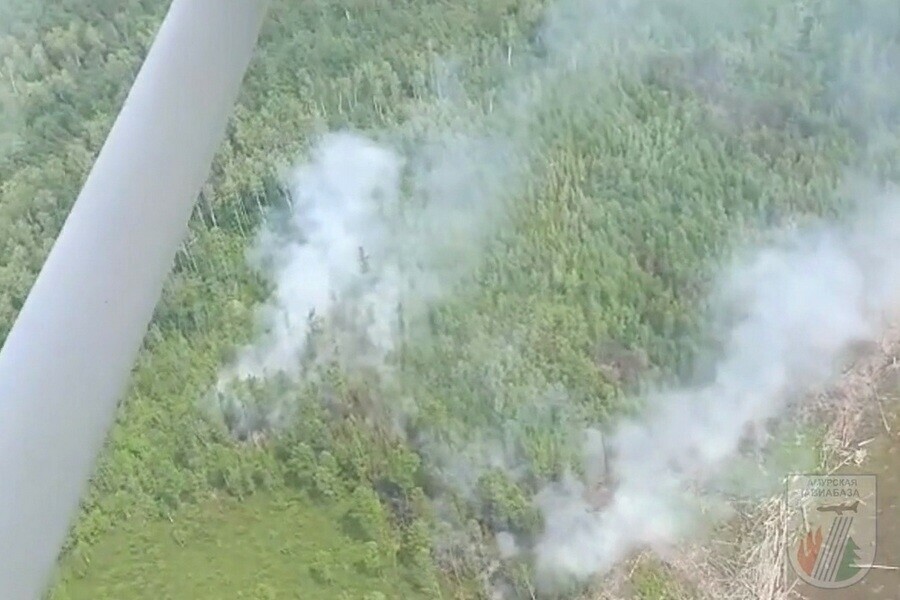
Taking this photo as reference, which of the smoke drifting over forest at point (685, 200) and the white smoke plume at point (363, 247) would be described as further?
the white smoke plume at point (363, 247)

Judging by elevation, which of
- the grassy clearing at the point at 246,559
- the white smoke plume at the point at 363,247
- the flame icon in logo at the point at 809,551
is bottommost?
the grassy clearing at the point at 246,559

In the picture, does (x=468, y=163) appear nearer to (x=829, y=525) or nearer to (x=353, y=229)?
(x=353, y=229)

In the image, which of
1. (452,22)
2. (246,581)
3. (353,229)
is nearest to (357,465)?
(246,581)

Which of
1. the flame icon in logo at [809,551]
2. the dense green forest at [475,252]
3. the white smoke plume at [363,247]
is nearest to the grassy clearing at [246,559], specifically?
the dense green forest at [475,252]

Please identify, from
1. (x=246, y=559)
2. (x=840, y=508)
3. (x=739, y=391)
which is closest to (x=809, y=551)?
(x=840, y=508)

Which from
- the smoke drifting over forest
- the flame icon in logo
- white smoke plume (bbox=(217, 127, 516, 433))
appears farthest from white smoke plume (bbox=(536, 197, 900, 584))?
white smoke plume (bbox=(217, 127, 516, 433))

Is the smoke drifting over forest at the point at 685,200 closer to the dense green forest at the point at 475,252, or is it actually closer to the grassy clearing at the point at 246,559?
the dense green forest at the point at 475,252

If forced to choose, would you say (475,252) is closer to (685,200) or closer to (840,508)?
(685,200)

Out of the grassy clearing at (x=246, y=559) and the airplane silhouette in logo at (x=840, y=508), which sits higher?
the airplane silhouette in logo at (x=840, y=508)
